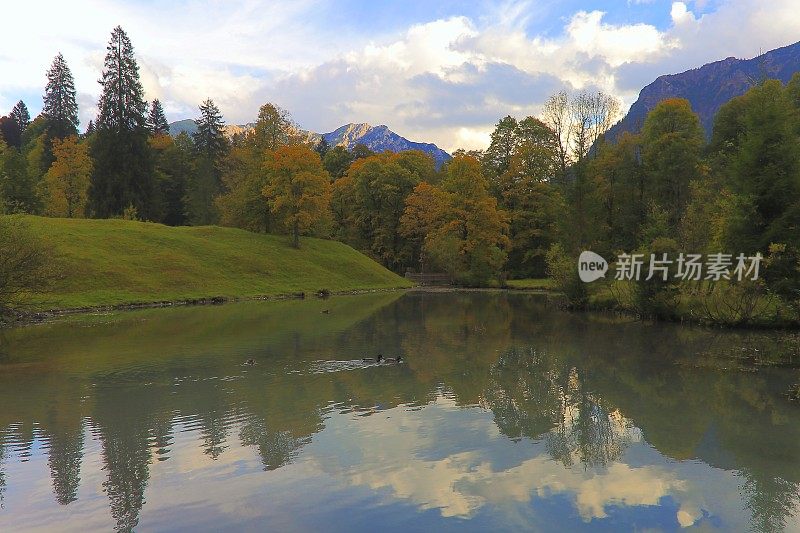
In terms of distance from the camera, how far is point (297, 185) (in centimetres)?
6247

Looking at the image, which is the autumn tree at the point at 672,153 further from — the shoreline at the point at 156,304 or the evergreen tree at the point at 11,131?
the evergreen tree at the point at 11,131

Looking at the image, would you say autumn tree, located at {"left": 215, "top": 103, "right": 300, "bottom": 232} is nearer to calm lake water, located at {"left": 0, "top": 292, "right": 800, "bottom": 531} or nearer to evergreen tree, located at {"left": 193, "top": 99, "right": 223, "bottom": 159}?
evergreen tree, located at {"left": 193, "top": 99, "right": 223, "bottom": 159}

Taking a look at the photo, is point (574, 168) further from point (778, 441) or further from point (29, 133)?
point (29, 133)

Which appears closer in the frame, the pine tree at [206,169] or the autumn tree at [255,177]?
the autumn tree at [255,177]

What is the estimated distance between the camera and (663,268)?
29703mm

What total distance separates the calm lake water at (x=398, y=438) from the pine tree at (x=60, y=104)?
76020 mm

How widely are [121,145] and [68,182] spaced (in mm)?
7438

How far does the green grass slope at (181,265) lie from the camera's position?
42.8 metres

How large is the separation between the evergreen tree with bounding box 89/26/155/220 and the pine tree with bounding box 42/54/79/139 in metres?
19.9

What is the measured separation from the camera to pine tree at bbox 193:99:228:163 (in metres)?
94.2

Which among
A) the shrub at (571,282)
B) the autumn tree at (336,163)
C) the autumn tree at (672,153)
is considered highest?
the autumn tree at (336,163)

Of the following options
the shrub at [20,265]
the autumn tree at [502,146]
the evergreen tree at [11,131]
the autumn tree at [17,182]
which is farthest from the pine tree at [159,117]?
the shrub at [20,265]

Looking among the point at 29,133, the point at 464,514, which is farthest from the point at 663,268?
the point at 29,133

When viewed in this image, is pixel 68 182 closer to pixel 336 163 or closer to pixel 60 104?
pixel 60 104
